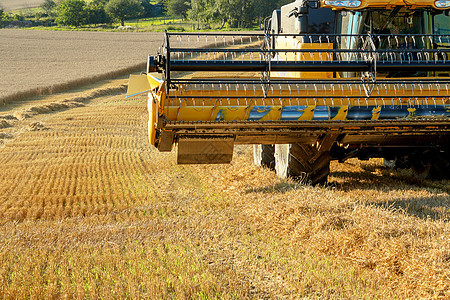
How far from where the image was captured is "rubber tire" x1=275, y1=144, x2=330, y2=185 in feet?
20.0

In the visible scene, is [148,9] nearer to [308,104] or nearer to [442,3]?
[442,3]

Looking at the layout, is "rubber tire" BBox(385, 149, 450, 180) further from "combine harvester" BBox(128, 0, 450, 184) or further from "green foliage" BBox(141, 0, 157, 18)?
"green foliage" BBox(141, 0, 157, 18)

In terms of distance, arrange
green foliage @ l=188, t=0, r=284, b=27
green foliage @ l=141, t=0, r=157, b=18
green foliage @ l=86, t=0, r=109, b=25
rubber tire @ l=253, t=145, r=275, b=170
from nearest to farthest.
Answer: rubber tire @ l=253, t=145, r=275, b=170 < green foliage @ l=188, t=0, r=284, b=27 < green foliage @ l=86, t=0, r=109, b=25 < green foliage @ l=141, t=0, r=157, b=18

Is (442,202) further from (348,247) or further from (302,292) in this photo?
(302,292)

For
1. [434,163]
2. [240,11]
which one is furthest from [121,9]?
[434,163]

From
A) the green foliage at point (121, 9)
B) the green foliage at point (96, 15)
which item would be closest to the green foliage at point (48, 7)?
the green foliage at point (96, 15)

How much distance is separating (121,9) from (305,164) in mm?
83312

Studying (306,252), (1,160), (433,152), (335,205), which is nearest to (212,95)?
(335,205)

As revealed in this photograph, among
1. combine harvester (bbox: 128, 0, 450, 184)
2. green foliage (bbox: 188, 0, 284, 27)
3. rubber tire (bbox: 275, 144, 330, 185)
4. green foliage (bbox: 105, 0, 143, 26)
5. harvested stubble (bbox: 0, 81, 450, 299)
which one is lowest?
harvested stubble (bbox: 0, 81, 450, 299)

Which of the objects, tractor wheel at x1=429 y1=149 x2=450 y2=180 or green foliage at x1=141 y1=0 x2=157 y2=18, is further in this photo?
green foliage at x1=141 y1=0 x2=157 y2=18

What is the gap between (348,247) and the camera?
13.8 ft

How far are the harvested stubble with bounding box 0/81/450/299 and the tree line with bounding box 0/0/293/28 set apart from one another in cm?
5381

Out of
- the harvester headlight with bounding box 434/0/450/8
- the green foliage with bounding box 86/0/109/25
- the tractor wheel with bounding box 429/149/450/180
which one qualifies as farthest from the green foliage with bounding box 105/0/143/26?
the harvester headlight with bounding box 434/0/450/8

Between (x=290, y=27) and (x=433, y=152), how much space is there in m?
2.86
